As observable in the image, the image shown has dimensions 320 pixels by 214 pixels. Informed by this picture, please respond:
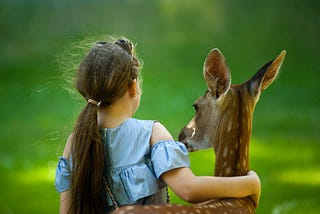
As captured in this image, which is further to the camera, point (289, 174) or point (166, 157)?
point (289, 174)

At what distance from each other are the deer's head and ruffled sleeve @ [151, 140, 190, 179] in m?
0.16

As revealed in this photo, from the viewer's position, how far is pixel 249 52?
10.7 ft

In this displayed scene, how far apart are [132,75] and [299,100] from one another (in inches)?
75.0

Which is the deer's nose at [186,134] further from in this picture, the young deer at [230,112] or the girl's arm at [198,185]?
the girl's arm at [198,185]

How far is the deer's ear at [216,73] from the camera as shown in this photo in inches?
60.1

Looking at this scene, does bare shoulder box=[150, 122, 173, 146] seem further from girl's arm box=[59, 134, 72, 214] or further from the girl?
girl's arm box=[59, 134, 72, 214]

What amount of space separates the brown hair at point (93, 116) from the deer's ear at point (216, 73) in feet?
0.66

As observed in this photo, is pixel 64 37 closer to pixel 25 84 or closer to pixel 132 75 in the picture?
pixel 25 84

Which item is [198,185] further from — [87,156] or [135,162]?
[87,156]

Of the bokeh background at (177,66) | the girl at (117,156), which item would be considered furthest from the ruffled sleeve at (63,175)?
the bokeh background at (177,66)

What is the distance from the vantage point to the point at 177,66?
128 inches

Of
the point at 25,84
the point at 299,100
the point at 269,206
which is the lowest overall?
the point at 269,206

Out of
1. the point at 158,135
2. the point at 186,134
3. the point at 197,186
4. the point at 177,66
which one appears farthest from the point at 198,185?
the point at 177,66

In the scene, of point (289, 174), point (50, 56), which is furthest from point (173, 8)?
point (289, 174)
